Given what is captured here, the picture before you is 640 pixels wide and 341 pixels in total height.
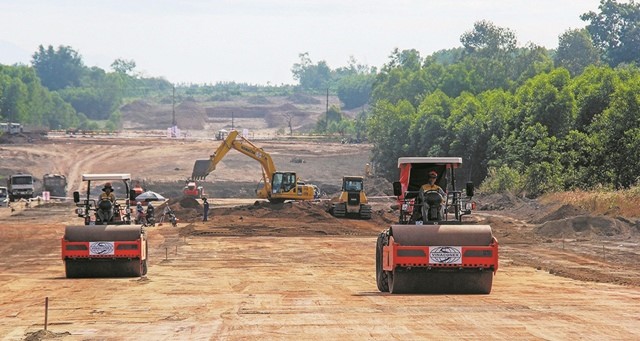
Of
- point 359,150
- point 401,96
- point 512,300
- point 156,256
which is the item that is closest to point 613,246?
point 156,256

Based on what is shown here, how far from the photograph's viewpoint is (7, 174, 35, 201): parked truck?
104 meters

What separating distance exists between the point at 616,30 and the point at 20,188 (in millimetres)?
114831

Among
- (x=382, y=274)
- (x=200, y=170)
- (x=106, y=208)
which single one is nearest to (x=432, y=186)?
(x=382, y=274)

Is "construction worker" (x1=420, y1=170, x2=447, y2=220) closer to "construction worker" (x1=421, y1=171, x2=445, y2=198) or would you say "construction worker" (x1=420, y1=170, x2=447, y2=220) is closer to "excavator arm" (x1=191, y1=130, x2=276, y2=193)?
"construction worker" (x1=421, y1=171, x2=445, y2=198)

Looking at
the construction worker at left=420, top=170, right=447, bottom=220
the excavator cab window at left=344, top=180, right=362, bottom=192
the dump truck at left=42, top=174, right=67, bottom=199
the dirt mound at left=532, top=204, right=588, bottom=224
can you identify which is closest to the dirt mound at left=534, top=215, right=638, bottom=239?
the dirt mound at left=532, top=204, right=588, bottom=224

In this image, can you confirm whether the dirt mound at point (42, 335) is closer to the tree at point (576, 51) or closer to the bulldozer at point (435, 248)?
the bulldozer at point (435, 248)

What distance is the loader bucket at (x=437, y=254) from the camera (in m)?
25.0

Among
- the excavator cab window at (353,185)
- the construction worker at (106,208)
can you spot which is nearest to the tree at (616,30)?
the excavator cab window at (353,185)

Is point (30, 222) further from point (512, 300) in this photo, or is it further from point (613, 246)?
point (512, 300)

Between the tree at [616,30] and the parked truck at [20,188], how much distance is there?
100 meters

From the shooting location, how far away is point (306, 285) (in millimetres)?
30250

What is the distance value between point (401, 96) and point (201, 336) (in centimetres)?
15039

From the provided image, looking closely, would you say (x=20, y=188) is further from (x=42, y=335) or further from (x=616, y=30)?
(x=616, y=30)

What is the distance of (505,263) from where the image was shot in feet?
129
